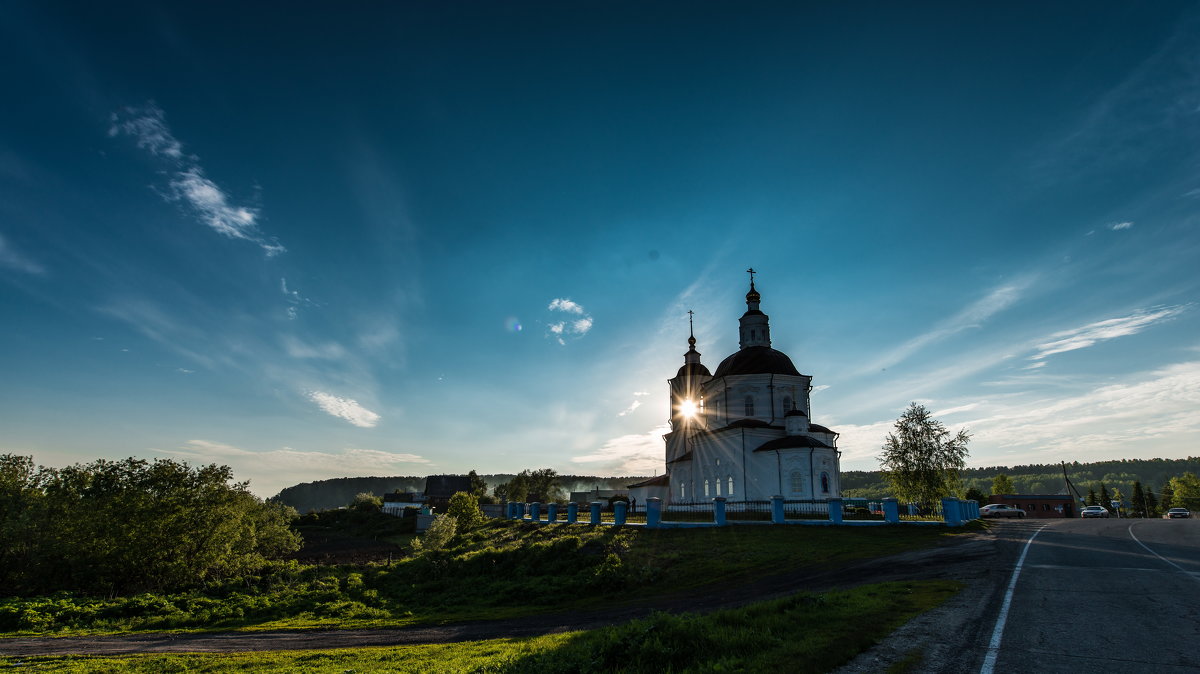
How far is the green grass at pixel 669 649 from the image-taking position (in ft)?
25.7

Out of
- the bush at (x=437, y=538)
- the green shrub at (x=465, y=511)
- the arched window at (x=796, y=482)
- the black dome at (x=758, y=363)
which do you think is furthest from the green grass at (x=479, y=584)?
the black dome at (x=758, y=363)

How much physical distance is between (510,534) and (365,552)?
12.5 meters

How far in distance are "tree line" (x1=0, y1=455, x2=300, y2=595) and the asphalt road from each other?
28960mm

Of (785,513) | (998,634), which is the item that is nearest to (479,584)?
(998,634)

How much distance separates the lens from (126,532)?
23.9 meters

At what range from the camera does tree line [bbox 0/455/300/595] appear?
78.4ft

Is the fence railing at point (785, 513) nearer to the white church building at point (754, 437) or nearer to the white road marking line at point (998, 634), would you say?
the white church building at point (754, 437)

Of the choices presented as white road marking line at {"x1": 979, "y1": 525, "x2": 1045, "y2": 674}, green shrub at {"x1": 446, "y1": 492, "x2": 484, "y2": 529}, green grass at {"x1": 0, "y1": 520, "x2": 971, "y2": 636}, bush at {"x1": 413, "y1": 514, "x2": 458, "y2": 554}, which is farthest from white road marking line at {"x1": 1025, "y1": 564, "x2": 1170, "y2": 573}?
green shrub at {"x1": 446, "y1": 492, "x2": 484, "y2": 529}

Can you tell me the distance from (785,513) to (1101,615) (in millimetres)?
23387

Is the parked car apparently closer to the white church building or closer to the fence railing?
the fence railing

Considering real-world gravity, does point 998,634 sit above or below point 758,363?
below

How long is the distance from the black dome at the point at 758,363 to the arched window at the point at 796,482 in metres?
8.36

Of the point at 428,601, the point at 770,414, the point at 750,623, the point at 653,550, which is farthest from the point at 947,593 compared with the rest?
the point at 770,414

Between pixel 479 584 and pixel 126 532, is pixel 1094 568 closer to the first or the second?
pixel 479 584
